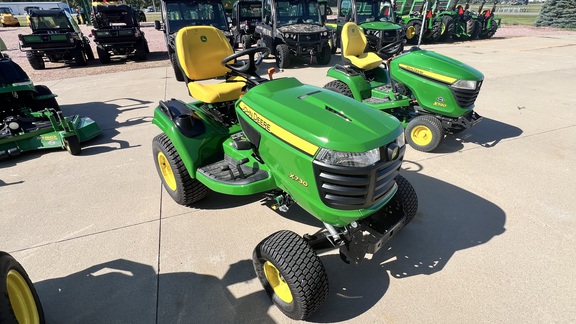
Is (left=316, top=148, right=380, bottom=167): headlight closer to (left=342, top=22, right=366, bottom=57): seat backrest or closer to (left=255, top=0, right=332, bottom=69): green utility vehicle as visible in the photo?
(left=342, top=22, right=366, bottom=57): seat backrest

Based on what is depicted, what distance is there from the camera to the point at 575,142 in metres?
3.99

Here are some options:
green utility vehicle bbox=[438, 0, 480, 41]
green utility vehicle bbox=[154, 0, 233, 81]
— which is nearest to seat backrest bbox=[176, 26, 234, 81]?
green utility vehicle bbox=[154, 0, 233, 81]

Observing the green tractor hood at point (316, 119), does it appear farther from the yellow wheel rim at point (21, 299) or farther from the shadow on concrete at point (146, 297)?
the yellow wheel rim at point (21, 299)

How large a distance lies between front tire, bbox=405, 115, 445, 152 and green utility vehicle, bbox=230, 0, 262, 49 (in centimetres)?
776

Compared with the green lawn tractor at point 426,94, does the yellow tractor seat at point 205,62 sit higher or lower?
higher

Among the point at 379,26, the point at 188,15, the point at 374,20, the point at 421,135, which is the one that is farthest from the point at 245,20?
the point at 421,135

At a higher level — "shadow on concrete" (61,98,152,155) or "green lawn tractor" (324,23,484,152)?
"green lawn tractor" (324,23,484,152)

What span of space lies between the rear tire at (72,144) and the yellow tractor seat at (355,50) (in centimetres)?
384

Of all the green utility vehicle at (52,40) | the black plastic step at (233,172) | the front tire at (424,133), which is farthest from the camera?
the green utility vehicle at (52,40)

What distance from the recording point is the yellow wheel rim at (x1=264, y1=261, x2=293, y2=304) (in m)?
1.88

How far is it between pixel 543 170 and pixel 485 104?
253cm

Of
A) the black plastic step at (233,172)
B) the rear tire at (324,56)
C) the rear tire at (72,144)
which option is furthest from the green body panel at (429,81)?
the rear tire at (324,56)

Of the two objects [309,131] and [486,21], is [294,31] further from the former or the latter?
[486,21]

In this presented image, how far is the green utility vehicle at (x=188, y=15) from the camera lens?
8234mm
